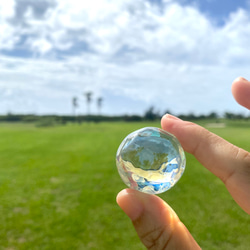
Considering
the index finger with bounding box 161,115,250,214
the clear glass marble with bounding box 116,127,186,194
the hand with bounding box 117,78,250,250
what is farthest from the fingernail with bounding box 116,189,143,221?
the index finger with bounding box 161,115,250,214

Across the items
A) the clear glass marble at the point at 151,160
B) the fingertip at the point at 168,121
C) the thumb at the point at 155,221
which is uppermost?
the fingertip at the point at 168,121

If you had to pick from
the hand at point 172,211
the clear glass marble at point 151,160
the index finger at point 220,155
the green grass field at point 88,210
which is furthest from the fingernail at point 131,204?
the green grass field at point 88,210

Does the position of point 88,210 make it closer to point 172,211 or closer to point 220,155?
point 172,211

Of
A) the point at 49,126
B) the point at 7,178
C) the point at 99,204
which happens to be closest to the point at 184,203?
the point at 99,204

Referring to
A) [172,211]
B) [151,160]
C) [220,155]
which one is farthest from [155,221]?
[220,155]

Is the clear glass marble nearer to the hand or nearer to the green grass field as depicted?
the hand

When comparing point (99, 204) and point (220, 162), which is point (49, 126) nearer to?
point (99, 204)

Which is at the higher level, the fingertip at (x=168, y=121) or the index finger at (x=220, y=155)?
the fingertip at (x=168, y=121)

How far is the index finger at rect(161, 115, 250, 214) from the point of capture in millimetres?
2057

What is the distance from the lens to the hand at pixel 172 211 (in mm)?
2082

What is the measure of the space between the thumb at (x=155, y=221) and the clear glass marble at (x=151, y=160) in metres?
0.14

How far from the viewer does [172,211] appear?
2.18 meters

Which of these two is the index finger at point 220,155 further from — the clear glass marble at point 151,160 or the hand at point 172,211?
the clear glass marble at point 151,160

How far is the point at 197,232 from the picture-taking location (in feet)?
19.5
